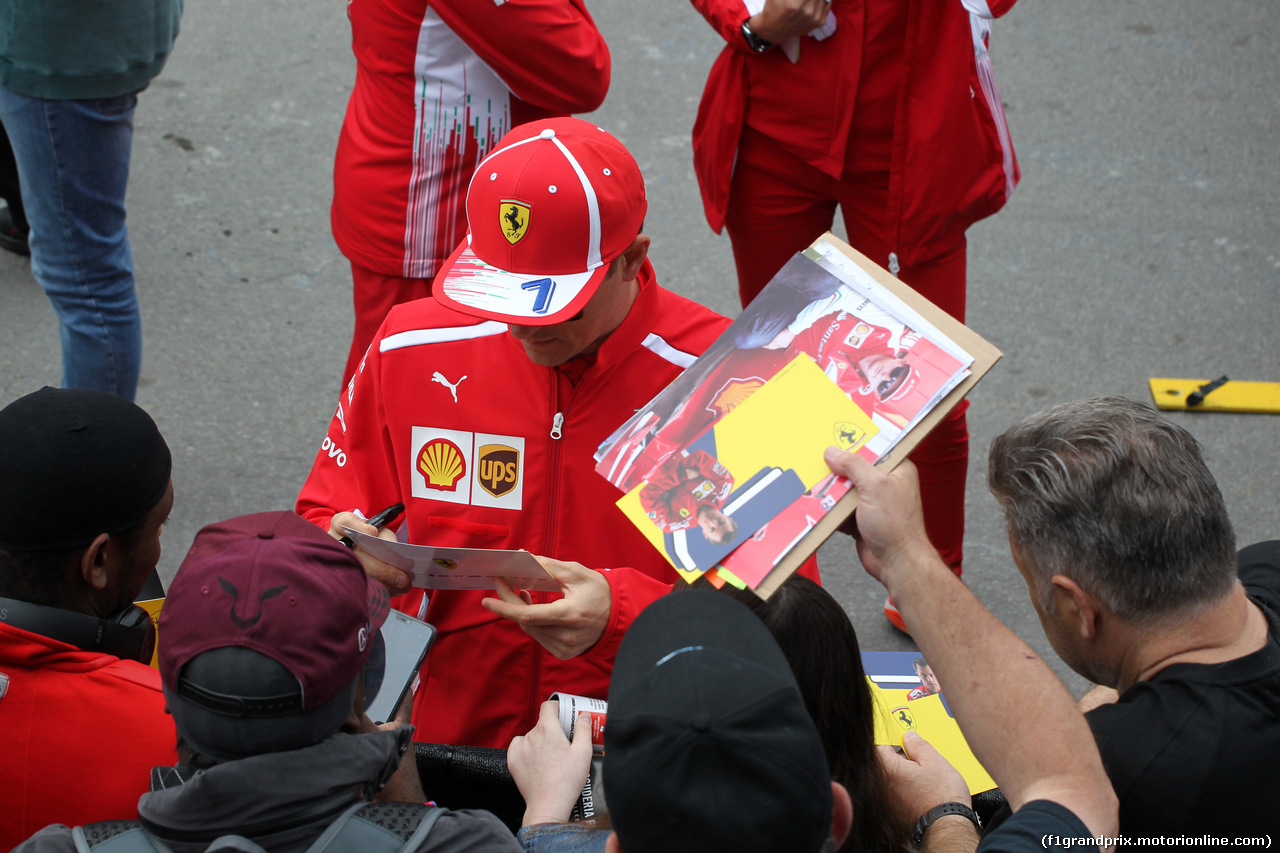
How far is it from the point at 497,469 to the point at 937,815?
931mm

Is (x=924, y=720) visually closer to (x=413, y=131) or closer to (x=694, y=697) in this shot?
(x=694, y=697)

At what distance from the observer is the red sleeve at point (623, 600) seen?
1.86 m

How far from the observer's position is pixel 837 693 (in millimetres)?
1593

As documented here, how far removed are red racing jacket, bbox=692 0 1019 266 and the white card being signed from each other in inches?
56.4

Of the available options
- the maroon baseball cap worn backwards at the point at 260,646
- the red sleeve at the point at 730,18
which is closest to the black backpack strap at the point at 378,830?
the maroon baseball cap worn backwards at the point at 260,646

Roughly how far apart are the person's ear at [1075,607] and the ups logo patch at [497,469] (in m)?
0.92

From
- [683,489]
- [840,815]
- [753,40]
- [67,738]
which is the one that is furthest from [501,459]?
[753,40]

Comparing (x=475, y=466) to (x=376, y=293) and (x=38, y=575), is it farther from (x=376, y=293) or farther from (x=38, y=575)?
(x=376, y=293)

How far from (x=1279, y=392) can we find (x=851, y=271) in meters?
3.05

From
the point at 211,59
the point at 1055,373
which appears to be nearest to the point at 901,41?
the point at 1055,373

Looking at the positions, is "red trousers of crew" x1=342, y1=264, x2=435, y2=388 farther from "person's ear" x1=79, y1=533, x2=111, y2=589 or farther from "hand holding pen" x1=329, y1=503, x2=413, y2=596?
"person's ear" x1=79, y1=533, x2=111, y2=589

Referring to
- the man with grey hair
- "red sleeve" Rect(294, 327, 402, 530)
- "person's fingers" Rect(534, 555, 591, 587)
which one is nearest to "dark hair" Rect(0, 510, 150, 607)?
"red sleeve" Rect(294, 327, 402, 530)

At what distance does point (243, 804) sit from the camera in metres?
1.33

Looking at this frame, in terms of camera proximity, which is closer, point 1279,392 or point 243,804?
point 243,804
